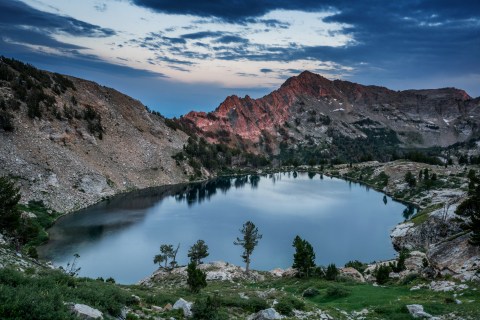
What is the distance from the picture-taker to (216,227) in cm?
10400

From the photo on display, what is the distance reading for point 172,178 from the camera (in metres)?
174

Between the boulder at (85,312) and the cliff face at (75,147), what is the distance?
9282 cm

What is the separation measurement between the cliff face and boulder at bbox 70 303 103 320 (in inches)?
3654

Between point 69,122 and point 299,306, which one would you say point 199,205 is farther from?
point 299,306

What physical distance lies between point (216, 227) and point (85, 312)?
88.3m

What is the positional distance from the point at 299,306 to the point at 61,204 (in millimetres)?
94209

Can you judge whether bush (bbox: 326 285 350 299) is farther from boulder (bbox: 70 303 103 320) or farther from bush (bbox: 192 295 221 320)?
boulder (bbox: 70 303 103 320)

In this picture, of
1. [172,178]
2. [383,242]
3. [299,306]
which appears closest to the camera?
[299,306]

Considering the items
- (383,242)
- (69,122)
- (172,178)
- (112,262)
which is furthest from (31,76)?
(383,242)

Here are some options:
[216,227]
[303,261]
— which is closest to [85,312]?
[303,261]

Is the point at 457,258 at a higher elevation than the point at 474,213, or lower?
lower

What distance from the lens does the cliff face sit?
109 metres

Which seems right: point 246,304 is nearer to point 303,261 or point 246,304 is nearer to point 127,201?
point 303,261

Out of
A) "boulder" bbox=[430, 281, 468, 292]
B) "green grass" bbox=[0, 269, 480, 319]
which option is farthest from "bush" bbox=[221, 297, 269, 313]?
"boulder" bbox=[430, 281, 468, 292]
